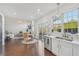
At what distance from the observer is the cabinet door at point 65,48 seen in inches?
113

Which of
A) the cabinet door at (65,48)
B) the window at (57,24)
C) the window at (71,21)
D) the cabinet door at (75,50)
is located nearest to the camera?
the cabinet door at (75,50)

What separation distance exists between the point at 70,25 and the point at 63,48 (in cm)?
90

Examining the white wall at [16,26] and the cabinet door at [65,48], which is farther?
the white wall at [16,26]

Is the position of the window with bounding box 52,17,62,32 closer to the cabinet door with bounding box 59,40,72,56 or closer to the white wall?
the cabinet door with bounding box 59,40,72,56

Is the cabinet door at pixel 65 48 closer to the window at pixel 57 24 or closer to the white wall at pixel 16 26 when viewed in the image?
the window at pixel 57 24

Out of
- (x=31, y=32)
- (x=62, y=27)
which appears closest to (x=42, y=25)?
(x=31, y=32)

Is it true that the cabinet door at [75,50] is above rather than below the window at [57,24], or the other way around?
below

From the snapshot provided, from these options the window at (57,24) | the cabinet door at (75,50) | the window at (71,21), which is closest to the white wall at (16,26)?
the window at (57,24)

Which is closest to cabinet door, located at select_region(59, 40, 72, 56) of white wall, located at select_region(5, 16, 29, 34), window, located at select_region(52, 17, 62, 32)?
window, located at select_region(52, 17, 62, 32)

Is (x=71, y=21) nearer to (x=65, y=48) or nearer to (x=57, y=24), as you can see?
(x=57, y=24)

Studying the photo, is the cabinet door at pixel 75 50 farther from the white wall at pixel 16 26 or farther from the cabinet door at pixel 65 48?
the white wall at pixel 16 26

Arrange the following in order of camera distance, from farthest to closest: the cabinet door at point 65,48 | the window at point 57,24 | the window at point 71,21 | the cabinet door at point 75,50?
1. the window at point 57,24
2. the window at point 71,21
3. the cabinet door at point 65,48
4. the cabinet door at point 75,50

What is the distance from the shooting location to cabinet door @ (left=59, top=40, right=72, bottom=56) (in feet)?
9.40

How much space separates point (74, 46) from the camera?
8.75ft
